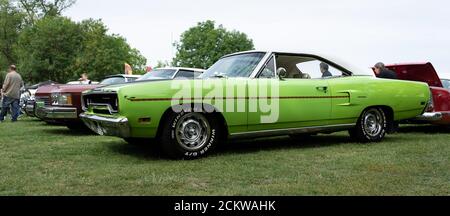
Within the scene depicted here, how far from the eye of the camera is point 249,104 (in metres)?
5.79

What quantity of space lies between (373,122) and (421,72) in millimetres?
→ 2332

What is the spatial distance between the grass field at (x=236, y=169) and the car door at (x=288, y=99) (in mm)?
410

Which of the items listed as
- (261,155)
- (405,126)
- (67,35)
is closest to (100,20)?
(67,35)

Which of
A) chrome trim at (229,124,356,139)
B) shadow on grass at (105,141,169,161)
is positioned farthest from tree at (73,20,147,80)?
chrome trim at (229,124,356,139)

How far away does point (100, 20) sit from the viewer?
47.4m

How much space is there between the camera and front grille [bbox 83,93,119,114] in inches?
215

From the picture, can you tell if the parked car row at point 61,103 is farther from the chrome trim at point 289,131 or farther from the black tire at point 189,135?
the chrome trim at point 289,131

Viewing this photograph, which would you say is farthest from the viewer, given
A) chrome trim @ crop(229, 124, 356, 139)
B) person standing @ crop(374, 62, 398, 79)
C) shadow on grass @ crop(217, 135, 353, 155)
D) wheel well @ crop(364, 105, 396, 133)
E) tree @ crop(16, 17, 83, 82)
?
tree @ crop(16, 17, 83, 82)

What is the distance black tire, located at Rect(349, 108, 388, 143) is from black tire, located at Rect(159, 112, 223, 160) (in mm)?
2498

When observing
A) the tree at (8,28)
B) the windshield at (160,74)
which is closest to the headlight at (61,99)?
the windshield at (160,74)

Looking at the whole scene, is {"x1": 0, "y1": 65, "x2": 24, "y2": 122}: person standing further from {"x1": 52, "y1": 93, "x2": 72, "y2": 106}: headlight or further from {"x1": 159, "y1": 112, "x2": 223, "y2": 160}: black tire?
{"x1": 159, "y1": 112, "x2": 223, "y2": 160}: black tire
